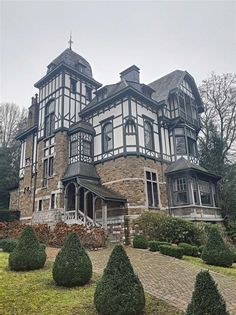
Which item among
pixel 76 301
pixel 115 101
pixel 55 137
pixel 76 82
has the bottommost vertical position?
pixel 76 301

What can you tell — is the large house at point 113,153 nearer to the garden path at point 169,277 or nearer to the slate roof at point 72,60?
the slate roof at point 72,60

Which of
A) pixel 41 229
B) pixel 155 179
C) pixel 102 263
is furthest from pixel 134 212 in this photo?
pixel 102 263

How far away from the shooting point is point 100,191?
58.3 ft

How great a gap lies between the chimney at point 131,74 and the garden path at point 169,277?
15.1 m

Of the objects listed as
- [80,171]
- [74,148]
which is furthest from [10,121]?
[80,171]

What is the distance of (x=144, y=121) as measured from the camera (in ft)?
69.1

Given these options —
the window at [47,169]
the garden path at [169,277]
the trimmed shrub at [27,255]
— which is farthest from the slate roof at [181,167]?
the trimmed shrub at [27,255]

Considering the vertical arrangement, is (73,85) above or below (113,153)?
above

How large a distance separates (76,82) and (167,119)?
8833 millimetres

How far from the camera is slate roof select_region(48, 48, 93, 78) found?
83.3 ft

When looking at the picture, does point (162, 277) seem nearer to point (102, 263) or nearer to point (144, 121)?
point (102, 263)

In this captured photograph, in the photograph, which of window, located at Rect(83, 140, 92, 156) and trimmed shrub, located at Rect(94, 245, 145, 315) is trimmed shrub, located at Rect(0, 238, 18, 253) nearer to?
trimmed shrub, located at Rect(94, 245, 145, 315)

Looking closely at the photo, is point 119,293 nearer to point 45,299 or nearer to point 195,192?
point 45,299

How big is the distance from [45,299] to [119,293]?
78.7 inches
